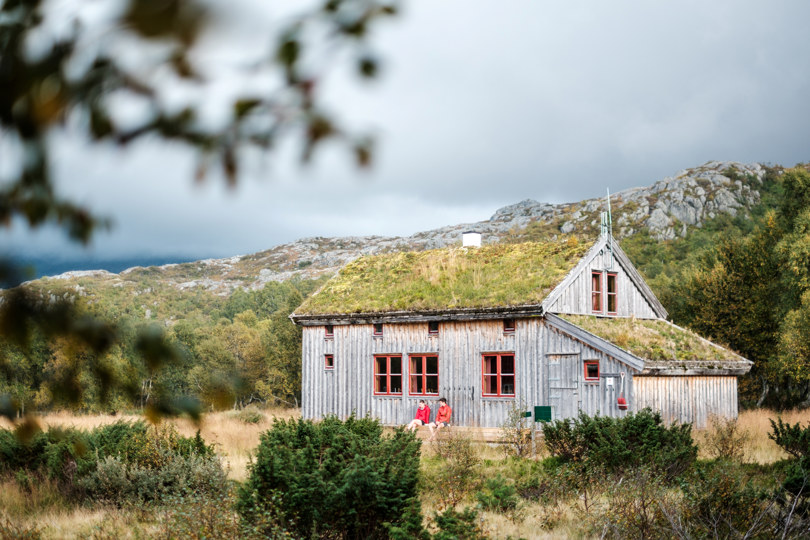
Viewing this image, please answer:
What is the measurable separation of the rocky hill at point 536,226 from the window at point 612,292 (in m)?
63.8

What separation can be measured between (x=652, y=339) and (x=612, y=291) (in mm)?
3084

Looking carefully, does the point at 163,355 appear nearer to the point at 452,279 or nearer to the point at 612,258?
the point at 452,279

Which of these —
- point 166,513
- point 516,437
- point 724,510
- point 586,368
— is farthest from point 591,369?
point 166,513

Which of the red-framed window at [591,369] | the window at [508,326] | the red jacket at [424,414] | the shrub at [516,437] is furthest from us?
the window at [508,326]

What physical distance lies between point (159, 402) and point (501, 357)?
20.5 meters

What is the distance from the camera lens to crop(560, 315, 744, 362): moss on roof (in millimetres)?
20906

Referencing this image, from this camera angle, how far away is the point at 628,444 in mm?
14516

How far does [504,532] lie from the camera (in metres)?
10.3

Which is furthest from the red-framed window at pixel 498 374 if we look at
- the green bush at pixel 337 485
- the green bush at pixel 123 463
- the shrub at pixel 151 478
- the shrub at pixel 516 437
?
the green bush at pixel 337 485

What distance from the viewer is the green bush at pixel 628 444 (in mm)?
13828

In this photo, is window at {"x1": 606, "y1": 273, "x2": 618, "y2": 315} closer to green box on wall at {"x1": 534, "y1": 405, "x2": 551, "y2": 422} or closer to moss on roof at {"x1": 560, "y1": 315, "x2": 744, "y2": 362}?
moss on roof at {"x1": 560, "y1": 315, "x2": 744, "y2": 362}

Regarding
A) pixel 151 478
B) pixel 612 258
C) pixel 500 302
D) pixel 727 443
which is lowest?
pixel 727 443

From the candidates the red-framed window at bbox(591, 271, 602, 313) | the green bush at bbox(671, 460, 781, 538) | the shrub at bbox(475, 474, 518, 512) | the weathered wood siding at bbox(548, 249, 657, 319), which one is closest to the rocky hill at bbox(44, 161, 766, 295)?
the weathered wood siding at bbox(548, 249, 657, 319)

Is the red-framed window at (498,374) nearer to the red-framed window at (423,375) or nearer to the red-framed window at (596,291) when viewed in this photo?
the red-framed window at (423,375)
